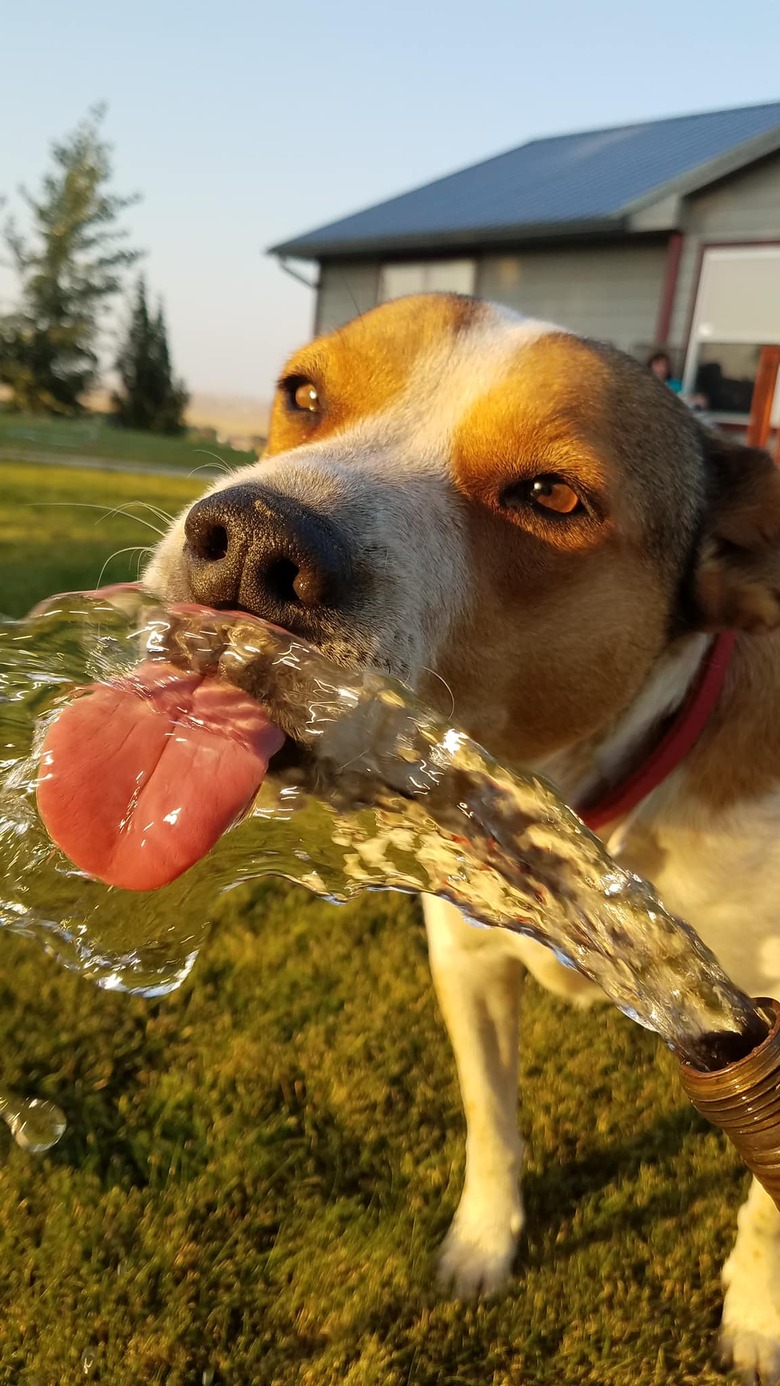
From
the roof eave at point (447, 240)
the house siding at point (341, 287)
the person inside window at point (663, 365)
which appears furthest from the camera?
the house siding at point (341, 287)

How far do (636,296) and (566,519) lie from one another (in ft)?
48.7

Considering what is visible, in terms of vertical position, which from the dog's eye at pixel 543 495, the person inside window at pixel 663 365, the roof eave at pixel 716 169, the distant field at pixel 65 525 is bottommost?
the distant field at pixel 65 525

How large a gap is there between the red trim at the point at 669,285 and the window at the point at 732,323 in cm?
37

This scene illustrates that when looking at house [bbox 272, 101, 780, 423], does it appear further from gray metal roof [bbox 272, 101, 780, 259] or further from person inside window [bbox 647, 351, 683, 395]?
person inside window [bbox 647, 351, 683, 395]

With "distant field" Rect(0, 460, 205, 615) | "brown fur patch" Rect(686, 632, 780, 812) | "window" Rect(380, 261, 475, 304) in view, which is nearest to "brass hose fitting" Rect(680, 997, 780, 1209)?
"brown fur patch" Rect(686, 632, 780, 812)

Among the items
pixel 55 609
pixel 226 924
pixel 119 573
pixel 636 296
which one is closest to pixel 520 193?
pixel 636 296

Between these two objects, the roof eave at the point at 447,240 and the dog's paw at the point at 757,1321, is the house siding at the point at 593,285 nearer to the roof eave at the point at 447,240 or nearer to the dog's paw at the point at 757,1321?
the roof eave at the point at 447,240

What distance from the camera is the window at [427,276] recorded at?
1817 centimetres

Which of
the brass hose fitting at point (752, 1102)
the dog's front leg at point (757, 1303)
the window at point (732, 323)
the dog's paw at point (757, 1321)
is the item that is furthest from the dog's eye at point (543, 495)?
the window at point (732, 323)

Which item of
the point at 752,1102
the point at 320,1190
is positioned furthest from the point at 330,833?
the point at 320,1190

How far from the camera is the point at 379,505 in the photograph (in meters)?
2.03

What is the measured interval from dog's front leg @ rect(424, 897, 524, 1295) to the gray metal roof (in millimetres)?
14262

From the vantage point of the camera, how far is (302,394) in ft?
8.73

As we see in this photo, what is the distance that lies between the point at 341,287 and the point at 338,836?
20.1 metres
